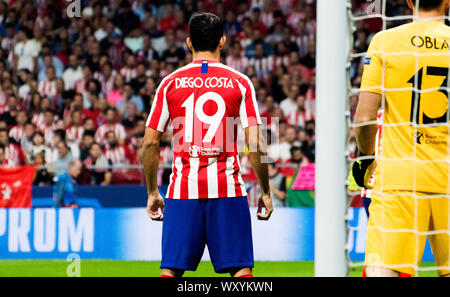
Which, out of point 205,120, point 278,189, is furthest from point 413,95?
point 278,189

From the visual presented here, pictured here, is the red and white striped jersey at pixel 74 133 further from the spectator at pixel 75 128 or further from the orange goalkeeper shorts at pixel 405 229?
the orange goalkeeper shorts at pixel 405 229

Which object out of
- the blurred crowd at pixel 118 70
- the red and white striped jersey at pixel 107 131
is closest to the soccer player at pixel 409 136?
the blurred crowd at pixel 118 70

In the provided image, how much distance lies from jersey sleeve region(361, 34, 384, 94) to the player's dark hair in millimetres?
942

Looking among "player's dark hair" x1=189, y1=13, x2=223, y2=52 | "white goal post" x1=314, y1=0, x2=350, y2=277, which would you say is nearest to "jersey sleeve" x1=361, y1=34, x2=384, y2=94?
"white goal post" x1=314, y1=0, x2=350, y2=277

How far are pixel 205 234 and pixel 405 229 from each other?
111cm

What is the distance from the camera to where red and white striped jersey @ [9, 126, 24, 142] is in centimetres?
1196

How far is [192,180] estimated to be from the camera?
4426mm

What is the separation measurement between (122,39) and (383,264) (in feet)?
36.4

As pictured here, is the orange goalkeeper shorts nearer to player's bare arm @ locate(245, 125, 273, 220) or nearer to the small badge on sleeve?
player's bare arm @ locate(245, 125, 273, 220)

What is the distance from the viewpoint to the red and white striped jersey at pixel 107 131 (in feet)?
39.8

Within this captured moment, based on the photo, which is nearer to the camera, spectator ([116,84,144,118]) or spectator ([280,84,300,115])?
spectator ([280,84,300,115])

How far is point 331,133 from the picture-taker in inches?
134

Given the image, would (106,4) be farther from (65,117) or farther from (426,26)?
(426,26)
